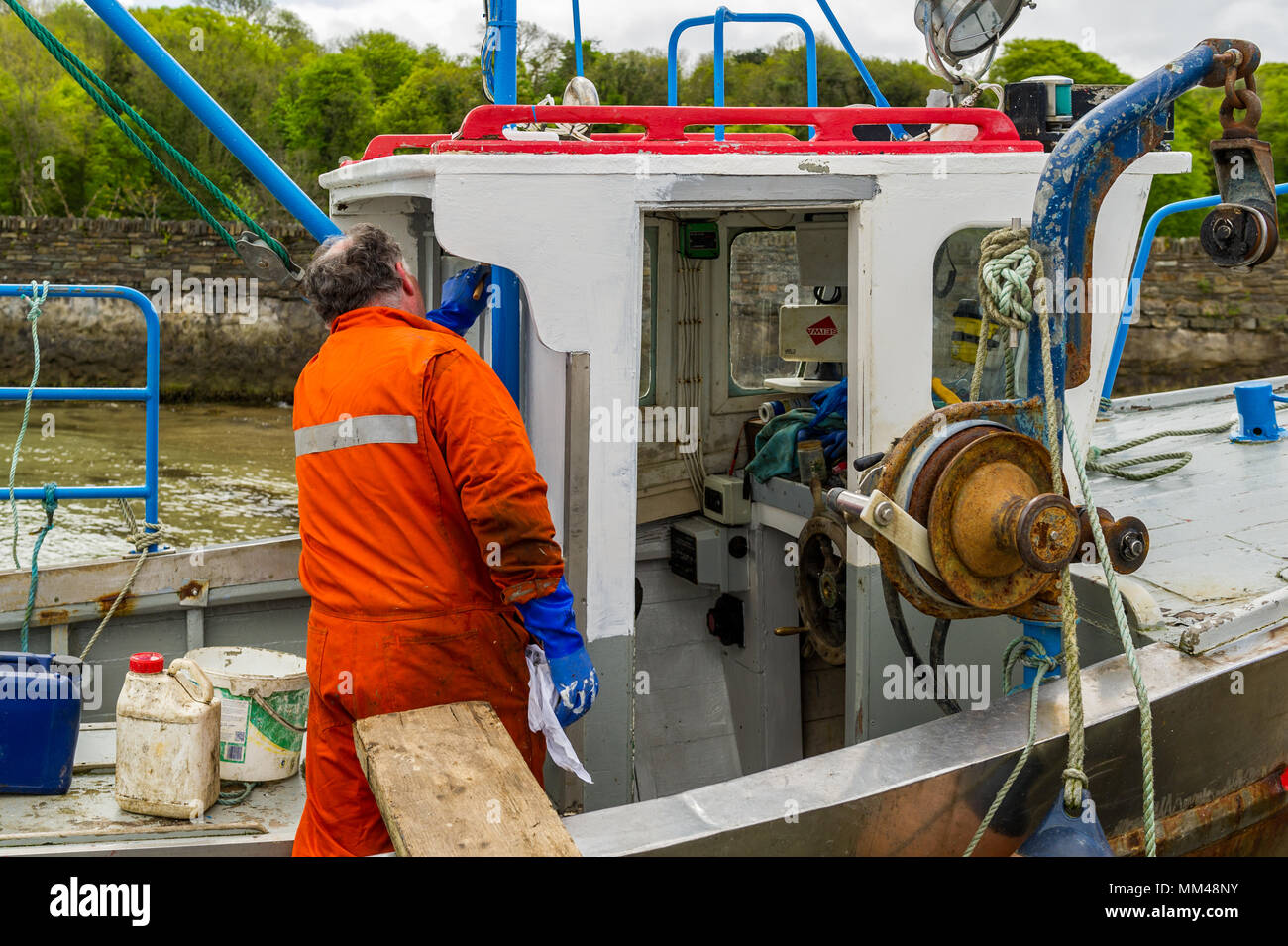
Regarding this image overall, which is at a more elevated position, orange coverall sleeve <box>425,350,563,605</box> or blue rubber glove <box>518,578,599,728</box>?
orange coverall sleeve <box>425,350,563,605</box>

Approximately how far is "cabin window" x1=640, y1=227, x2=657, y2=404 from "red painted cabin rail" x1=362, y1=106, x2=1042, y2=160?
131 cm

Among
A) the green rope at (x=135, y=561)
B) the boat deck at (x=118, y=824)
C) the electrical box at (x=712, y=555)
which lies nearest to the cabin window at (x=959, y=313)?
the electrical box at (x=712, y=555)

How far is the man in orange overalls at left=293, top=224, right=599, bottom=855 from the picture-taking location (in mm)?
2801

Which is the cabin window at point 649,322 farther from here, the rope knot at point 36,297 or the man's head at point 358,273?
the rope knot at point 36,297

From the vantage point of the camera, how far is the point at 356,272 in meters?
3.07

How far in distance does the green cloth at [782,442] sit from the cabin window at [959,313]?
28.2 inches

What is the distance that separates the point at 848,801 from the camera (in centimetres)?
262

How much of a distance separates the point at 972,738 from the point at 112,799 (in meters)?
2.34

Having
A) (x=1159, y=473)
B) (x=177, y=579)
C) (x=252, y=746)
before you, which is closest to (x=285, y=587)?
(x=177, y=579)

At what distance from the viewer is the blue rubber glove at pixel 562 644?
2863 millimetres

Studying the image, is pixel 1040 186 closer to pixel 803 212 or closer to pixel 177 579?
pixel 803 212

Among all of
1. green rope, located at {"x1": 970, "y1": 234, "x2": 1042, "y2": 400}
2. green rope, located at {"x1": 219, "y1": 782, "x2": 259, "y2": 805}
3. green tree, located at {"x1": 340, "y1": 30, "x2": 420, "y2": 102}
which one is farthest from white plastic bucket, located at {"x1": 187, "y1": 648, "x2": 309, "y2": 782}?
green tree, located at {"x1": 340, "y1": 30, "x2": 420, "y2": 102}

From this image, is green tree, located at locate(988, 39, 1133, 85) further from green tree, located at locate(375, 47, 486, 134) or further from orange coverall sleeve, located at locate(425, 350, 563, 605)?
orange coverall sleeve, located at locate(425, 350, 563, 605)

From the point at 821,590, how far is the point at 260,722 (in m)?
1.91
